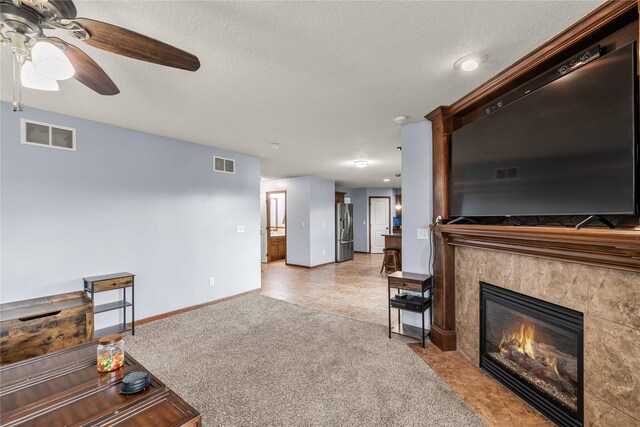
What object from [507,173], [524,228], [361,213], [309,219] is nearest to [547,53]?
[507,173]

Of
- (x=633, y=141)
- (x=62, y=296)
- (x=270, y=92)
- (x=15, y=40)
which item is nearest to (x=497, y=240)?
(x=633, y=141)

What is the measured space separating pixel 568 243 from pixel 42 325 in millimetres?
4025

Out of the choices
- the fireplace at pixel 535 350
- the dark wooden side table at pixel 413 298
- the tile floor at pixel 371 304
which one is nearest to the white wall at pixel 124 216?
the tile floor at pixel 371 304

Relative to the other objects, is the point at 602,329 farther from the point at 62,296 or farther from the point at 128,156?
the point at 128,156

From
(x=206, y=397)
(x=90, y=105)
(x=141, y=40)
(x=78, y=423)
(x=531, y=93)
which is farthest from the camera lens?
(x=90, y=105)

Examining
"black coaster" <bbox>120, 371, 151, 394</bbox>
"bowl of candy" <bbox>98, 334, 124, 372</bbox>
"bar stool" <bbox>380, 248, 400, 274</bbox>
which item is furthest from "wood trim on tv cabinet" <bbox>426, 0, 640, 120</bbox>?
"bar stool" <bbox>380, 248, 400, 274</bbox>

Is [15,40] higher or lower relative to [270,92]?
lower

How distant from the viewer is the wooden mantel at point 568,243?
4.29 feet

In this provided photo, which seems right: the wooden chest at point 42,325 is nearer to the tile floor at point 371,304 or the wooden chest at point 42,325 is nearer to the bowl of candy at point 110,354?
the bowl of candy at point 110,354

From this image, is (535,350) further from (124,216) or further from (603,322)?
(124,216)

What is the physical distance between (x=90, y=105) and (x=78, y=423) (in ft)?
9.50

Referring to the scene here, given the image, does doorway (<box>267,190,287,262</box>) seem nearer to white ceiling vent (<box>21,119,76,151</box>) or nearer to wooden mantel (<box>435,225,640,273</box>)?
white ceiling vent (<box>21,119,76,151</box>)

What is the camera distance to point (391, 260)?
697 centimetres

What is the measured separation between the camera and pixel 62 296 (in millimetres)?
2859
